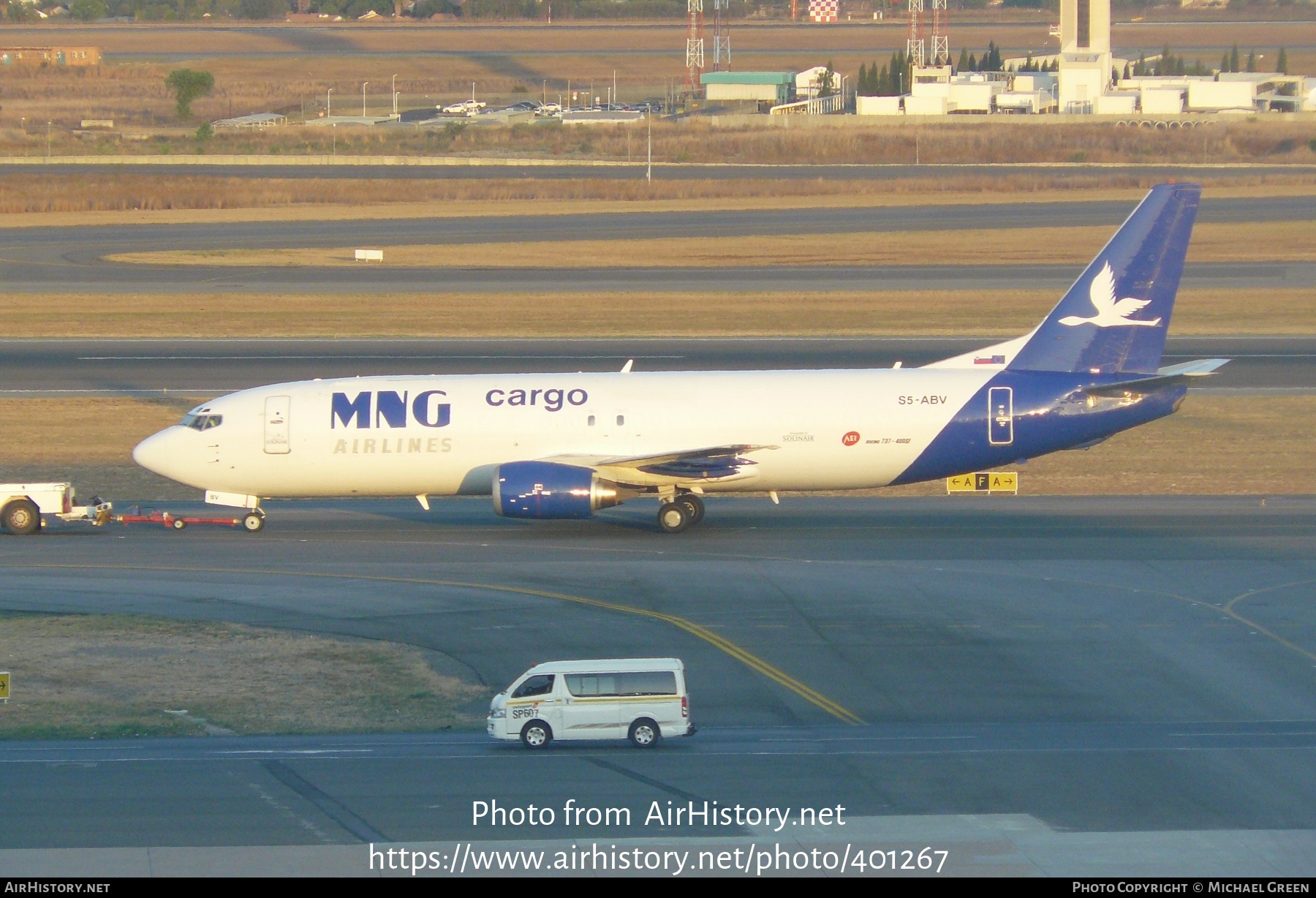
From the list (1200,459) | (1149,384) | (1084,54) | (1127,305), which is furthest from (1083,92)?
(1149,384)

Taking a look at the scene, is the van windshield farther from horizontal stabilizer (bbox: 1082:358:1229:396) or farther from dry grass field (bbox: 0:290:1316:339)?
dry grass field (bbox: 0:290:1316:339)

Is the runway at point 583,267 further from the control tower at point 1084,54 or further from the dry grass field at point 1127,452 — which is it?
the control tower at point 1084,54

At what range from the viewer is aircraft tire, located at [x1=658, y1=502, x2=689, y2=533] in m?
36.3

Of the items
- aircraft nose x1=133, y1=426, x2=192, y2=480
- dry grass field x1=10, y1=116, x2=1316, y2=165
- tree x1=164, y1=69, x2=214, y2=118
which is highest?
tree x1=164, y1=69, x2=214, y2=118

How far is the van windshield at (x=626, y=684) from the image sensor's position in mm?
20797

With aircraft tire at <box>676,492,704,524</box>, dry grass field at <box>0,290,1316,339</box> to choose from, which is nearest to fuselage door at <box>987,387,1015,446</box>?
aircraft tire at <box>676,492,704,524</box>

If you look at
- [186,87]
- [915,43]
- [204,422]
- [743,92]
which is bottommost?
[204,422]

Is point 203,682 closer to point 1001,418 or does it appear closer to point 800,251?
point 1001,418

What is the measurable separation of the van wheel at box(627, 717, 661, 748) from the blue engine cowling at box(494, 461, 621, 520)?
14.6 meters

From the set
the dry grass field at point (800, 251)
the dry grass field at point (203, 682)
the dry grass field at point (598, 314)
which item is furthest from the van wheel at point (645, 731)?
the dry grass field at point (800, 251)

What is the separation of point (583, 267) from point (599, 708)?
209ft

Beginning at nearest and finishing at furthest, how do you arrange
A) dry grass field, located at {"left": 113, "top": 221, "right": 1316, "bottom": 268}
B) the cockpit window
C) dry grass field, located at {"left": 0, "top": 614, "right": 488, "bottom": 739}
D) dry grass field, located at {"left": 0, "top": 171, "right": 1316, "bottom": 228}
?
dry grass field, located at {"left": 0, "top": 614, "right": 488, "bottom": 739} → the cockpit window → dry grass field, located at {"left": 113, "top": 221, "right": 1316, "bottom": 268} → dry grass field, located at {"left": 0, "top": 171, "right": 1316, "bottom": 228}

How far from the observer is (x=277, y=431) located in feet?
122

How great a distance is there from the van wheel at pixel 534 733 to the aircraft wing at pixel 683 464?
15365mm
